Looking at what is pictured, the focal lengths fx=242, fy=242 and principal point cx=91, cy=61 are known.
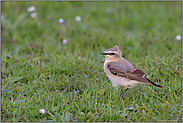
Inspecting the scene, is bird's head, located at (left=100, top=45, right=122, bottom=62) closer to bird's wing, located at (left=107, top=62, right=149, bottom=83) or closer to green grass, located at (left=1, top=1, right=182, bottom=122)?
bird's wing, located at (left=107, top=62, right=149, bottom=83)

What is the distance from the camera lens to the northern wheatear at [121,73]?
5.12 metres

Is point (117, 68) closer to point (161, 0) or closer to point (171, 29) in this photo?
point (171, 29)

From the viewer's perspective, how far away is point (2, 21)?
852 centimetres

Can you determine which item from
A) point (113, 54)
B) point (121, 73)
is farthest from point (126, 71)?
point (113, 54)

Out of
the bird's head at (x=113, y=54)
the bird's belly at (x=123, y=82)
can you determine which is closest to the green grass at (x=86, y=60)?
the bird's belly at (x=123, y=82)

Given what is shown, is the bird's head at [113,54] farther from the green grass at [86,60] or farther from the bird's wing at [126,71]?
the green grass at [86,60]

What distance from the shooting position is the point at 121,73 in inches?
208

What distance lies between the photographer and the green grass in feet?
15.7

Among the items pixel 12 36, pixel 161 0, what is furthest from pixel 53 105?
pixel 161 0

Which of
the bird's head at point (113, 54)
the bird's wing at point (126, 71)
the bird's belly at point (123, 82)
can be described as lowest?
the bird's belly at point (123, 82)

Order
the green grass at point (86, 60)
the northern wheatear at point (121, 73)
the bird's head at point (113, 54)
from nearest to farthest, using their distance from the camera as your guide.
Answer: the green grass at point (86, 60), the northern wheatear at point (121, 73), the bird's head at point (113, 54)

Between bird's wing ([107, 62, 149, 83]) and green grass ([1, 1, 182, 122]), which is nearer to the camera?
green grass ([1, 1, 182, 122])

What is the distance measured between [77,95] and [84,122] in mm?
969

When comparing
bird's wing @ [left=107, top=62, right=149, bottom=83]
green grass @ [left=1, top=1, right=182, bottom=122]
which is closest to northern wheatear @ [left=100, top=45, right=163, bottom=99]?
bird's wing @ [left=107, top=62, right=149, bottom=83]
